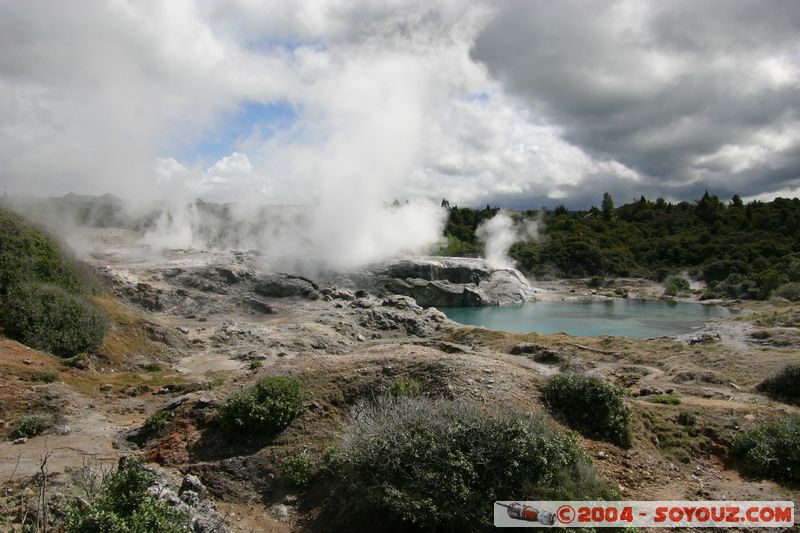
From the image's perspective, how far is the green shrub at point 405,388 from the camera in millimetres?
10748

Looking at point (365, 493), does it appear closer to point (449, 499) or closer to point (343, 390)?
point (449, 499)

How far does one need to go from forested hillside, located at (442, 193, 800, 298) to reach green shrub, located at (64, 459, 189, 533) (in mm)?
62313

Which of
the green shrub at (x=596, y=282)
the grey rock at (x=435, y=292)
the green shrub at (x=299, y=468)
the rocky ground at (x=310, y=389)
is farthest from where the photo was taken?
the green shrub at (x=596, y=282)

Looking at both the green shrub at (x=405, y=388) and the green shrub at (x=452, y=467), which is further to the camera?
the green shrub at (x=405, y=388)

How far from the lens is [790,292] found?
52312mm

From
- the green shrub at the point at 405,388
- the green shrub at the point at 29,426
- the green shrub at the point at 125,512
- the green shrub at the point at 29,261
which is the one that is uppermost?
the green shrub at the point at 29,261

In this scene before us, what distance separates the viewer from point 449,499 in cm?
714

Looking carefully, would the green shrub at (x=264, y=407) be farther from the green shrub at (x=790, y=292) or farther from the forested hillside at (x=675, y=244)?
the forested hillside at (x=675, y=244)

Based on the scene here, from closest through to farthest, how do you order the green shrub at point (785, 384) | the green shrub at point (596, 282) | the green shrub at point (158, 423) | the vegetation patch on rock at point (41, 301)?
the green shrub at point (158, 423) → the green shrub at point (785, 384) → the vegetation patch on rock at point (41, 301) → the green shrub at point (596, 282)

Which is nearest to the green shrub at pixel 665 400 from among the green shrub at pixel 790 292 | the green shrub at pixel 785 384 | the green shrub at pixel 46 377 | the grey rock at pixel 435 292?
the green shrub at pixel 785 384

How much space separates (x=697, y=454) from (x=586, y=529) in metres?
5.59

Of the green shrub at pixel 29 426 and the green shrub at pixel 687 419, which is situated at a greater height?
the green shrub at pixel 687 419

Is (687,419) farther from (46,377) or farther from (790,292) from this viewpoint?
(790,292)

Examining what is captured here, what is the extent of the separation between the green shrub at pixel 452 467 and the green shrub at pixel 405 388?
2.07 meters
